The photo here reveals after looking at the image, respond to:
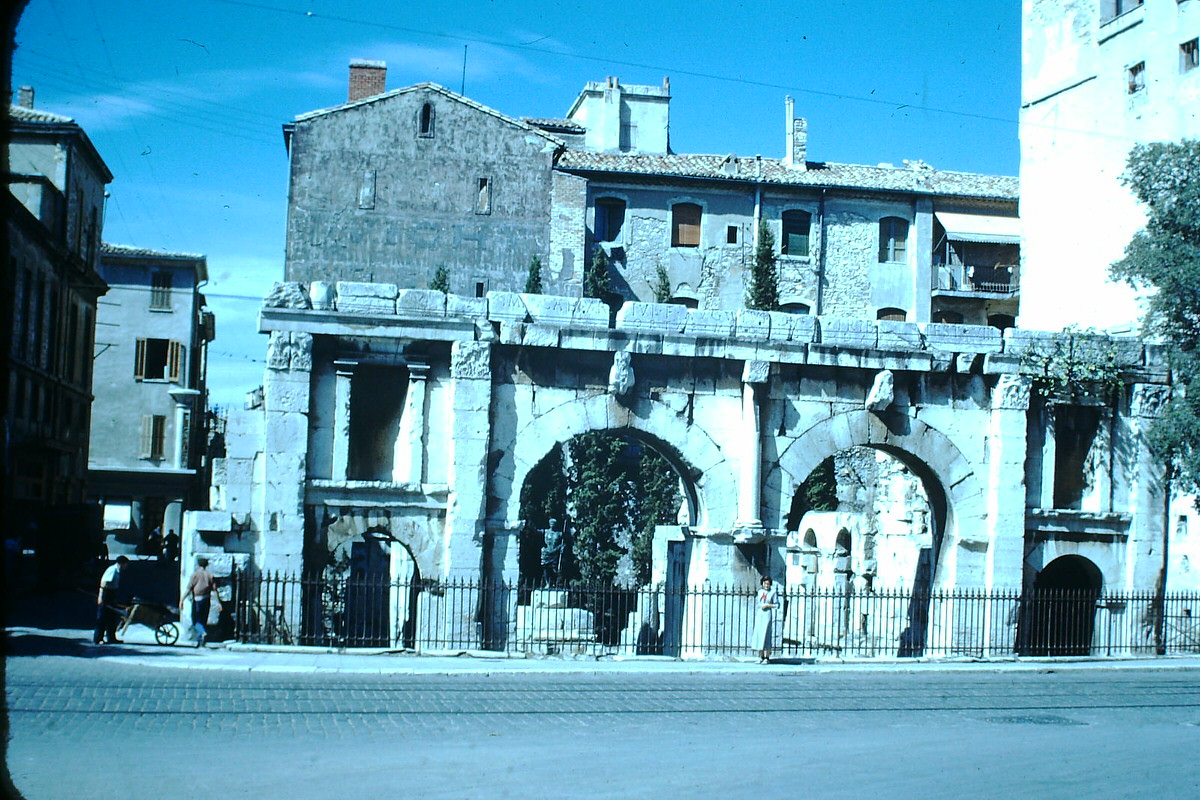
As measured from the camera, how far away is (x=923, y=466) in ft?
71.9

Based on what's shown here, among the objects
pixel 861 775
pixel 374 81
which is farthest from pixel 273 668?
pixel 374 81

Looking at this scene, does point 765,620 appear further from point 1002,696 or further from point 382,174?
point 382,174

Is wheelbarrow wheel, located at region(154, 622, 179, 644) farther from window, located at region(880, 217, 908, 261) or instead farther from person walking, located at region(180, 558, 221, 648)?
window, located at region(880, 217, 908, 261)

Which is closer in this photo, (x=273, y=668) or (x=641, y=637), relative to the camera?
(x=273, y=668)

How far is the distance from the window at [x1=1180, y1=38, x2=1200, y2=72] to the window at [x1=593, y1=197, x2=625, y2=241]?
17.4 m

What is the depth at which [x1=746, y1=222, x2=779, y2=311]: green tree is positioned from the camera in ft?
126

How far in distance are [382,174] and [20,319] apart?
12170 millimetres

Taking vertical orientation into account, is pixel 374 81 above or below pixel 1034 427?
above

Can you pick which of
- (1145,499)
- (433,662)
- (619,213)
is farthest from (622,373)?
(619,213)

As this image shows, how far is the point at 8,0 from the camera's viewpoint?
740 cm

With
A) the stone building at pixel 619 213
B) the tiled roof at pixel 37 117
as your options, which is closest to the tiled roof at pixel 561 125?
the stone building at pixel 619 213

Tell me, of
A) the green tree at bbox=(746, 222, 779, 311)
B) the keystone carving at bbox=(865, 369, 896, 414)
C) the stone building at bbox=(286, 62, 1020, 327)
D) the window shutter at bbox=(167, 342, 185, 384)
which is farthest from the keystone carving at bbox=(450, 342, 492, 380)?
the window shutter at bbox=(167, 342, 185, 384)

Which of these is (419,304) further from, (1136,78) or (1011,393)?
(1136,78)

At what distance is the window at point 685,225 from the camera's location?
40938 mm
